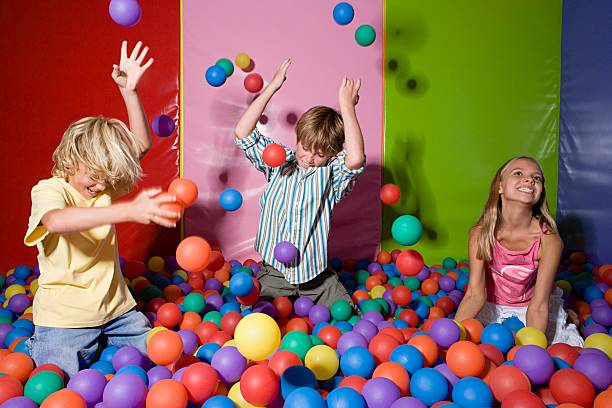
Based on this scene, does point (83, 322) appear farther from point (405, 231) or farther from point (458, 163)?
point (458, 163)

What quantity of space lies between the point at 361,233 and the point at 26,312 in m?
1.55

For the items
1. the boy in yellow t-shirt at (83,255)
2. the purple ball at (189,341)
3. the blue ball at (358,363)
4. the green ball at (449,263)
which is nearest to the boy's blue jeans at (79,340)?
the boy in yellow t-shirt at (83,255)

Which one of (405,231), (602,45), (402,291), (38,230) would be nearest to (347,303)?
(402,291)

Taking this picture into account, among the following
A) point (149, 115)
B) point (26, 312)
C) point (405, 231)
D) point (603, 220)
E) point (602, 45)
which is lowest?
point (26, 312)

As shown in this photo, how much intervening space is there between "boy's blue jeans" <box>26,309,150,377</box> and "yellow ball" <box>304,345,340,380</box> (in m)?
0.50

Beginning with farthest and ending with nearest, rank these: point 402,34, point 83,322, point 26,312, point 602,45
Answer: point 402,34, point 602,45, point 26,312, point 83,322

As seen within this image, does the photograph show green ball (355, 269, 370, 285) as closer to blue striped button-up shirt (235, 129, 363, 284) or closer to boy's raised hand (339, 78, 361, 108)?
blue striped button-up shirt (235, 129, 363, 284)

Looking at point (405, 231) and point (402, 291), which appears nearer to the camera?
point (405, 231)

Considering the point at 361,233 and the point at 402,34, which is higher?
the point at 402,34

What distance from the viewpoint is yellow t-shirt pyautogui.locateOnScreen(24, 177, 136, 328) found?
1482 millimetres

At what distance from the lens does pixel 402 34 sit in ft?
9.16

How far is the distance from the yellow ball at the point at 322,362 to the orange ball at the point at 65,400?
504mm

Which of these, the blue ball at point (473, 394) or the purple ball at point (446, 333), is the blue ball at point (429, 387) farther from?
the purple ball at point (446, 333)

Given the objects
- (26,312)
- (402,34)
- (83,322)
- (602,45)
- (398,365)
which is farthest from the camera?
(402,34)
